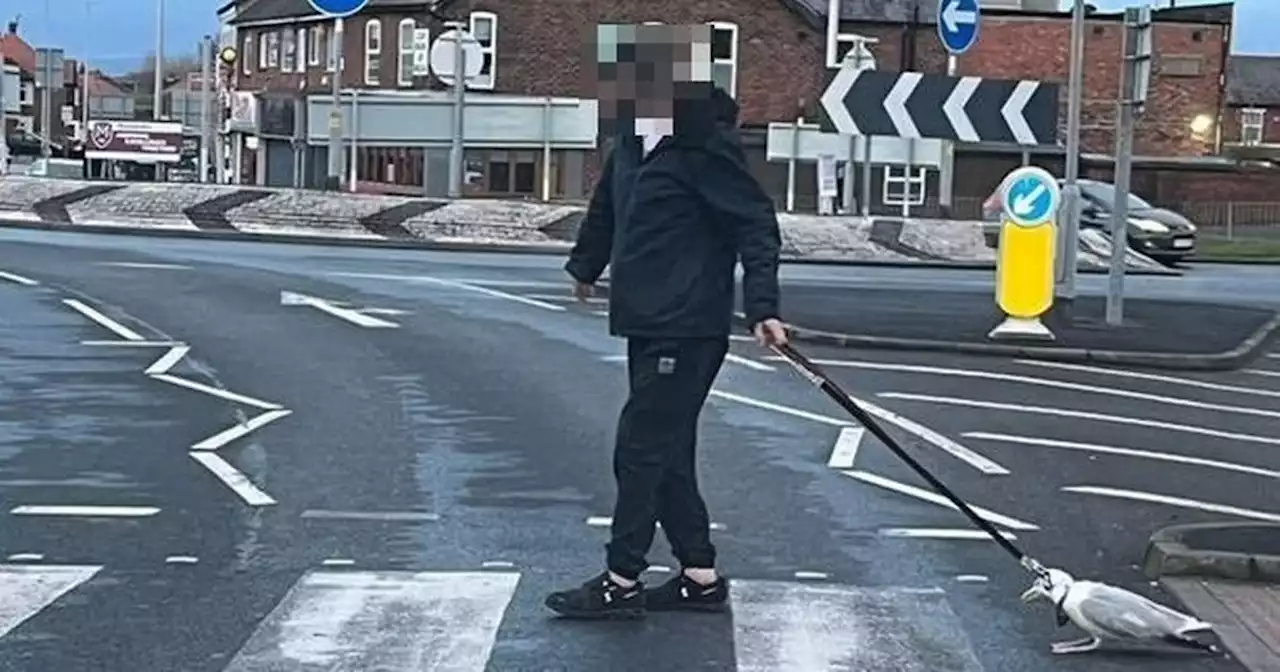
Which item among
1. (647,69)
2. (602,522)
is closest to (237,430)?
(602,522)

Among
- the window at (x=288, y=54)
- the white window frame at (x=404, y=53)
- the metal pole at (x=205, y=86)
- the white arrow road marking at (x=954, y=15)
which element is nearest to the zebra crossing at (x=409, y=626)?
the white arrow road marking at (x=954, y=15)

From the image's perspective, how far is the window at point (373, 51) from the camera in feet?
191

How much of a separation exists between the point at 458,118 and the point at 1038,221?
18276 millimetres

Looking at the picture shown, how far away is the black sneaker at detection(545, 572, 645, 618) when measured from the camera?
7.00 m

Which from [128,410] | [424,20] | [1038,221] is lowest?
[128,410]

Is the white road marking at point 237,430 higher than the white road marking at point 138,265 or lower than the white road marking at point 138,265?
lower

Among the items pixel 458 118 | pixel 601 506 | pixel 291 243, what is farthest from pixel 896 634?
pixel 458 118

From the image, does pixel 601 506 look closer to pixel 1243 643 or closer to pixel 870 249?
pixel 1243 643

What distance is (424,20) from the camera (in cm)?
5597

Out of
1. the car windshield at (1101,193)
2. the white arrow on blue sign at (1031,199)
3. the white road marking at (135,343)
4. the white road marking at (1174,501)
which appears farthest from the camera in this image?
the car windshield at (1101,193)

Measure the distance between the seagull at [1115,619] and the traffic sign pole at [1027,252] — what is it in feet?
33.7

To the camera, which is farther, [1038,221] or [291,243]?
[291,243]

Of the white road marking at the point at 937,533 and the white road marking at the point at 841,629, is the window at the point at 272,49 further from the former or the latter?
the white road marking at the point at 841,629

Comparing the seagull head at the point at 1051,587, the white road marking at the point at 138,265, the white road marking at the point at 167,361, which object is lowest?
the white road marking at the point at 167,361
